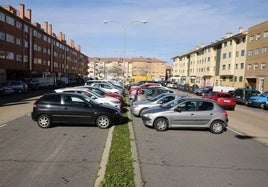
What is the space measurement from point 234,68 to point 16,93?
44.2m

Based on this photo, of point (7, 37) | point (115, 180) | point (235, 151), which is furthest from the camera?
point (7, 37)

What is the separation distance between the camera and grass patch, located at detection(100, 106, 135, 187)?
6.12 meters

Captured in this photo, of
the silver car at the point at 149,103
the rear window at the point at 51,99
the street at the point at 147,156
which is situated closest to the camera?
the street at the point at 147,156

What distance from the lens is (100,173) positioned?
672 cm

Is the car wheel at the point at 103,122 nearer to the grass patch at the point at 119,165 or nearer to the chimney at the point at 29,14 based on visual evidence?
Result: the grass patch at the point at 119,165

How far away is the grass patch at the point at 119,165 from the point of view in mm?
6121

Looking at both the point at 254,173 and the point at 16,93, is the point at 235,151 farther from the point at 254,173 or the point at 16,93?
the point at 16,93

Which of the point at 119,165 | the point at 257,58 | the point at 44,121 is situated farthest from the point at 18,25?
the point at 119,165

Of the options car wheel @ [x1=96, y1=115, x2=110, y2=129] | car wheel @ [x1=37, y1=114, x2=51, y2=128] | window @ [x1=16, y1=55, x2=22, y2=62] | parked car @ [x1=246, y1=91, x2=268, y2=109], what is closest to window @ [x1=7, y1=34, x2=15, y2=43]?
window @ [x1=16, y1=55, x2=22, y2=62]

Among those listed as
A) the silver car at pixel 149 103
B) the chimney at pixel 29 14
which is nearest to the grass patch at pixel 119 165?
the silver car at pixel 149 103

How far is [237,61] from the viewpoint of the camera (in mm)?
62719

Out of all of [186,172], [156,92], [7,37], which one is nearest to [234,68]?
[7,37]

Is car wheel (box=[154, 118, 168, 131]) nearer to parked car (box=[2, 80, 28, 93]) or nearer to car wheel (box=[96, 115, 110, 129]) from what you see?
car wheel (box=[96, 115, 110, 129])

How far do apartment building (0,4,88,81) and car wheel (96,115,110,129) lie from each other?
38.5 metres
